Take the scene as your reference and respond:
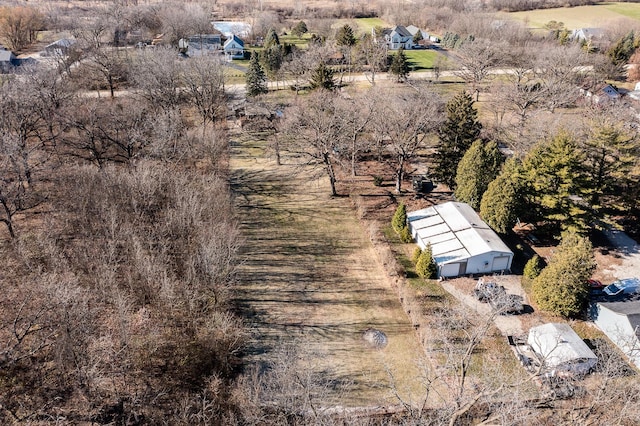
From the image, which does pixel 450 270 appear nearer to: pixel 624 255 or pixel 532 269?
pixel 532 269

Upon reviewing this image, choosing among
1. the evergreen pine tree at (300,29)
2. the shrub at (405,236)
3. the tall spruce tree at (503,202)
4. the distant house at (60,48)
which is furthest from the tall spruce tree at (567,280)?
the evergreen pine tree at (300,29)

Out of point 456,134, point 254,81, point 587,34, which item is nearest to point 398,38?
point 587,34

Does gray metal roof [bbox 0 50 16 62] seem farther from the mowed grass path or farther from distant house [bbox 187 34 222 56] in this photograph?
the mowed grass path

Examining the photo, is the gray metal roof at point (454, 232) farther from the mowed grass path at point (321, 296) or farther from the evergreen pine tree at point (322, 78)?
the evergreen pine tree at point (322, 78)

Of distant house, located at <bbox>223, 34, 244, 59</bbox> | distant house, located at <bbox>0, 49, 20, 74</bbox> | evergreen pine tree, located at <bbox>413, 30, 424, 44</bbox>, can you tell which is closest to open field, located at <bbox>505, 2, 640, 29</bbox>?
evergreen pine tree, located at <bbox>413, 30, 424, 44</bbox>

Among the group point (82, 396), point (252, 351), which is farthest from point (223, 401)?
point (82, 396)
